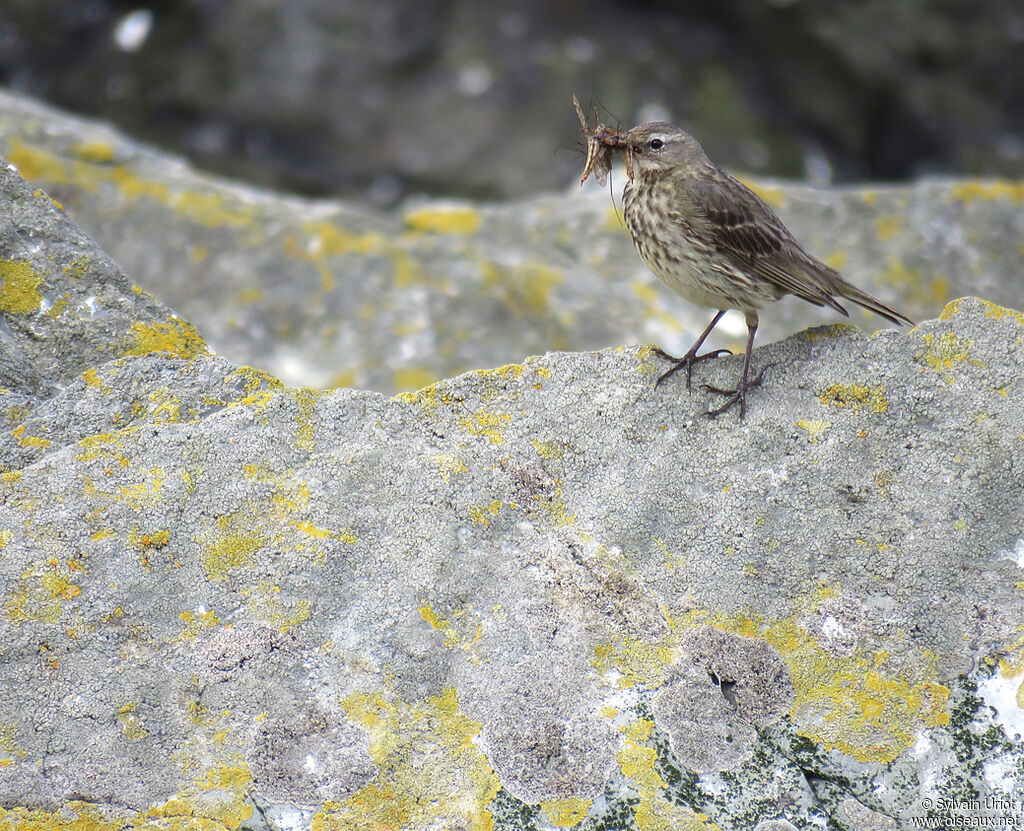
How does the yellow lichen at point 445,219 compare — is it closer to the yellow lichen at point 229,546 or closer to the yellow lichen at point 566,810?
the yellow lichen at point 229,546

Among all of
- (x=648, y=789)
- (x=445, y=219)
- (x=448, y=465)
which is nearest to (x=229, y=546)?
(x=448, y=465)

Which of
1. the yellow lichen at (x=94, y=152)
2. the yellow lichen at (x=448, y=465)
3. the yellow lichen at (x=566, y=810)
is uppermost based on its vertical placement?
the yellow lichen at (x=448, y=465)

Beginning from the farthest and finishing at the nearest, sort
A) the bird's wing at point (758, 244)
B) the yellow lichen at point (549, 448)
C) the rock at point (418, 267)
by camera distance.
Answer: the rock at point (418, 267) → the bird's wing at point (758, 244) → the yellow lichen at point (549, 448)

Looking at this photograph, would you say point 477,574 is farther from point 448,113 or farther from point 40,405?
point 448,113

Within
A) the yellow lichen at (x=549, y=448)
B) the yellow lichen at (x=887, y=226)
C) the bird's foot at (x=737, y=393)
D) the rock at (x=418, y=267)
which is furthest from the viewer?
the yellow lichen at (x=887, y=226)

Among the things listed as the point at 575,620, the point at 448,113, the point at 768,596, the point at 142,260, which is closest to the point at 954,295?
the point at 768,596

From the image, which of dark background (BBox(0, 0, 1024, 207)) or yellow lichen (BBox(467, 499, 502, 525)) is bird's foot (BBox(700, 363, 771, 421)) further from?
dark background (BBox(0, 0, 1024, 207))

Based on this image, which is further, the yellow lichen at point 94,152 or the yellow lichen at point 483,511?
the yellow lichen at point 94,152

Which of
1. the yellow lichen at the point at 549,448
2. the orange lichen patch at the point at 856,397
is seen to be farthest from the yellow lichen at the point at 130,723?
the orange lichen patch at the point at 856,397

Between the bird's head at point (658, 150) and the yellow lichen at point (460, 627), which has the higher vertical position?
the bird's head at point (658, 150)
